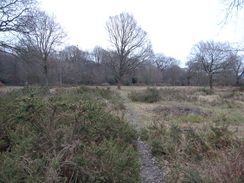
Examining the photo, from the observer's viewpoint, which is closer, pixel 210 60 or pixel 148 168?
pixel 148 168

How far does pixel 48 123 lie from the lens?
8.63ft

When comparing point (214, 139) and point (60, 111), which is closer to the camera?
point (60, 111)

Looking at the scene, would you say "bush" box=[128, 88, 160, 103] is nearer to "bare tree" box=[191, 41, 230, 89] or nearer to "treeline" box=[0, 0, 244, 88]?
"treeline" box=[0, 0, 244, 88]

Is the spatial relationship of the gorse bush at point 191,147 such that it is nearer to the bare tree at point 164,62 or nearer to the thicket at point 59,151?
the thicket at point 59,151

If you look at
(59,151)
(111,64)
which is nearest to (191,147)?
(59,151)

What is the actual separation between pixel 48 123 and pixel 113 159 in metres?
1.25

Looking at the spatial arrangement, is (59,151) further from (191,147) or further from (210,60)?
(210,60)

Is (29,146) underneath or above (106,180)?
above

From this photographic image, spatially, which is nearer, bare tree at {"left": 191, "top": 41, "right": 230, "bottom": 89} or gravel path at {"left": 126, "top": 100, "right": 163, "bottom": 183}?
gravel path at {"left": 126, "top": 100, "right": 163, "bottom": 183}

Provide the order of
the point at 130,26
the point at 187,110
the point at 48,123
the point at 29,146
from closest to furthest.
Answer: the point at 29,146 < the point at 48,123 < the point at 187,110 < the point at 130,26

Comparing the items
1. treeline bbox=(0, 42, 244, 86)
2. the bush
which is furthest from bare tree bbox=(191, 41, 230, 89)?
the bush

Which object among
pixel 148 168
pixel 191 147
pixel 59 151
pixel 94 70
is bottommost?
pixel 148 168

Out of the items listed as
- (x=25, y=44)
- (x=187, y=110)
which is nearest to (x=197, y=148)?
(x=187, y=110)

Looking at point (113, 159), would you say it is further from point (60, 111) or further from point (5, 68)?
point (5, 68)
